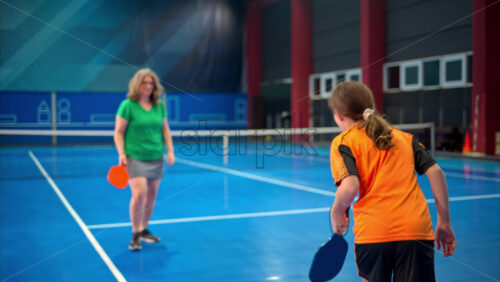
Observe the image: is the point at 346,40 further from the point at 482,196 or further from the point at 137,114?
the point at 137,114

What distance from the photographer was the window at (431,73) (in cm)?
1658

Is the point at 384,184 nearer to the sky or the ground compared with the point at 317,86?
nearer to the ground

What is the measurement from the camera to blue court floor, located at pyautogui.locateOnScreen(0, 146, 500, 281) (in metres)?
4.24

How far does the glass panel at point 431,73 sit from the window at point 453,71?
0.30 metres

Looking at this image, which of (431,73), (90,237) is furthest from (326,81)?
(90,237)

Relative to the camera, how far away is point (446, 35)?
16125mm

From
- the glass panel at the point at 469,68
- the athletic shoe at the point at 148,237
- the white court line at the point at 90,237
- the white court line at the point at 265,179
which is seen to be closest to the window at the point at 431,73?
the glass panel at the point at 469,68

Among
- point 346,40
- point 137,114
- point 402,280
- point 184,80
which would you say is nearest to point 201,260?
point 137,114

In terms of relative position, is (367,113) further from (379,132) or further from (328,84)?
(328,84)

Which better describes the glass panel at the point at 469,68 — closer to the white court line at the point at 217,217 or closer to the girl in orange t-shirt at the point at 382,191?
the white court line at the point at 217,217

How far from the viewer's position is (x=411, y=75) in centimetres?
1773

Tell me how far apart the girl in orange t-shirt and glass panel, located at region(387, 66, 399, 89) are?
55.5ft

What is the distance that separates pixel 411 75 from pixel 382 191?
16405 mm

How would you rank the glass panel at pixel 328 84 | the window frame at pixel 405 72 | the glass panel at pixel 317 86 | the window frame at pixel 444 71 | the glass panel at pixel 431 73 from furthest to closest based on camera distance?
the glass panel at pixel 317 86, the glass panel at pixel 328 84, the window frame at pixel 405 72, the glass panel at pixel 431 73, the window frame at pixel 444 71
